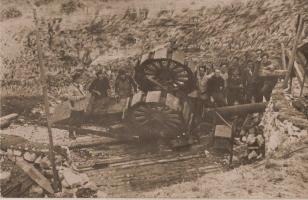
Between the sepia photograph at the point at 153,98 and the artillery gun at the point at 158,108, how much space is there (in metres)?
0.01

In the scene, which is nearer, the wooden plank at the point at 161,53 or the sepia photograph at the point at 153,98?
the sepia photograph at the point at 153,98

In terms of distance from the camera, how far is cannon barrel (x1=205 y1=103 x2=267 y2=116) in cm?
561

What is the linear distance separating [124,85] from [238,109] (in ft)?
3.93

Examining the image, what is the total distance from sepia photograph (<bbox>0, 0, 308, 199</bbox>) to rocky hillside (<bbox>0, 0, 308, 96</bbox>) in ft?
0.03

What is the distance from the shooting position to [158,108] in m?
5.70

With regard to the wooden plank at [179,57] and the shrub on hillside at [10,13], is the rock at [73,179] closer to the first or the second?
the wooden plank at [179,57]

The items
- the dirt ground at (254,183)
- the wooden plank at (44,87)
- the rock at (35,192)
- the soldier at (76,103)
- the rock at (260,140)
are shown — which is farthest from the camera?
the soldier at (76,103)

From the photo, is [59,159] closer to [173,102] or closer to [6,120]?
[6,120]

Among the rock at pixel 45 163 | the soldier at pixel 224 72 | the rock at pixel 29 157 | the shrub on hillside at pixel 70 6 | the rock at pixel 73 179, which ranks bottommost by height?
the rock at pixel 73 179

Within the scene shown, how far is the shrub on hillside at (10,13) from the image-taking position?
19.2 ft

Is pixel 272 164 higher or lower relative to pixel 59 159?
higher

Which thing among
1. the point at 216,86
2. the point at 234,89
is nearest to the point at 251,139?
the point at 234,89

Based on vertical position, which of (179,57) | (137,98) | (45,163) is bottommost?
(45,163)

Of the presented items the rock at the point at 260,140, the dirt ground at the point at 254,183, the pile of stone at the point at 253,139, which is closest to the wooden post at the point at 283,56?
the pile of stone at the point at 253,139
